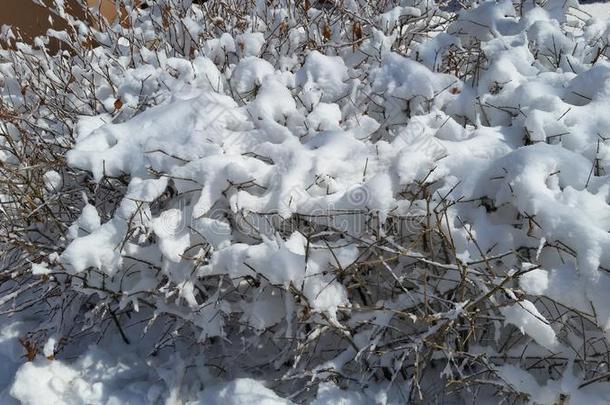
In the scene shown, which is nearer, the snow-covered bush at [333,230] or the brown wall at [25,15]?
the snow-covered bush at [333,230]

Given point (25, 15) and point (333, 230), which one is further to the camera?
point (25, 15)

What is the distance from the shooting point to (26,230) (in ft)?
8.52

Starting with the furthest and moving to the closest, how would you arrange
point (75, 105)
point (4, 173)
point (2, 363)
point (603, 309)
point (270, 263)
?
1. point (75, 105)
2. point (4, 173)
3. point (2, 363)
4. point (270, 263)
5. point (603, 309)

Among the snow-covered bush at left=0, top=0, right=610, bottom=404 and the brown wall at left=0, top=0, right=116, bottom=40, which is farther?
the brown wall at left=0, top=0, right=116, bottom=40

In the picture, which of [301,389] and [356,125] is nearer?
[301,389]

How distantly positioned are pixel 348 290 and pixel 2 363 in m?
1.43

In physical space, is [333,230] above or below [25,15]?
above

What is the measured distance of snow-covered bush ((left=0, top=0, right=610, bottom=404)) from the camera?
6.46ft

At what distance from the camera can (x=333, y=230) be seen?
6.98 feet

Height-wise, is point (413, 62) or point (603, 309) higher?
point (413, 62)

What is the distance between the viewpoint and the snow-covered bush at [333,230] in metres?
1.97

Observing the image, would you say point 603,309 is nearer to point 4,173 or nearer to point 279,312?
point 279,312

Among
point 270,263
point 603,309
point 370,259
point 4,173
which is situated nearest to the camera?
point 603,309

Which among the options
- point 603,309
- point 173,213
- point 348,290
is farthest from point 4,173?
point 603,309
